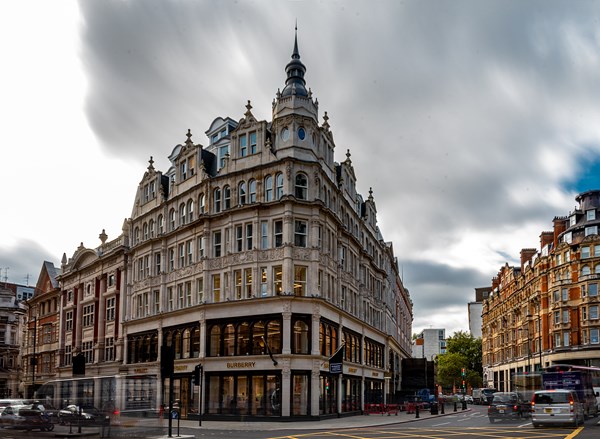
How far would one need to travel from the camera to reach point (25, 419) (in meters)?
26.0

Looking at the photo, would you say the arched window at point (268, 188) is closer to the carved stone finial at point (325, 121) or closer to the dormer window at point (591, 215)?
the carved stone finial at point (325, 121)

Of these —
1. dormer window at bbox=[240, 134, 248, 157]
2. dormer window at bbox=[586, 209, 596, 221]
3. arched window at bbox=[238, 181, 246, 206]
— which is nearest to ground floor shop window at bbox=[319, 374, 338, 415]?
arched window at bbox=[238, 181, 246, 206]

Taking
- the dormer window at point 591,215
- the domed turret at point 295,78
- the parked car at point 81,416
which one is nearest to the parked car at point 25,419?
the parked car at point 81,416

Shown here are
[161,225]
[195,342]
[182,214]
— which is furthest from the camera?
[161,225]

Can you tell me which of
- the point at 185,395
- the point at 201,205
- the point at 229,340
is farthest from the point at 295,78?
the point at 185,395

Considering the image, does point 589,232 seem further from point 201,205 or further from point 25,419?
point 25,419

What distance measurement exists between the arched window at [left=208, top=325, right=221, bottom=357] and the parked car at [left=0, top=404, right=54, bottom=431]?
21295 mm

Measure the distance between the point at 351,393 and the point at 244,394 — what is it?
483 inches

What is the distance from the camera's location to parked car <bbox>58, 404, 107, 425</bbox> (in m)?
23.7

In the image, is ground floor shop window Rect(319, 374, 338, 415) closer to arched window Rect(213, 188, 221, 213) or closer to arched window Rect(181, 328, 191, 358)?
arched window Rect(181, 328, 191, 358)

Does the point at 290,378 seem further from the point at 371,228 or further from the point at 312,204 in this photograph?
the point at 371,228

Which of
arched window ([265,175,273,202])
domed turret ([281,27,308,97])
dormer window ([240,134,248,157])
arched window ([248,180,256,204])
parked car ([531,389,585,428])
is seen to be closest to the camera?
parked car ([531,389,585,428])

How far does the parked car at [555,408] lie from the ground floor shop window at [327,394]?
16434 mm

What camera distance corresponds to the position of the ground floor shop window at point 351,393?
52394 millimetres
